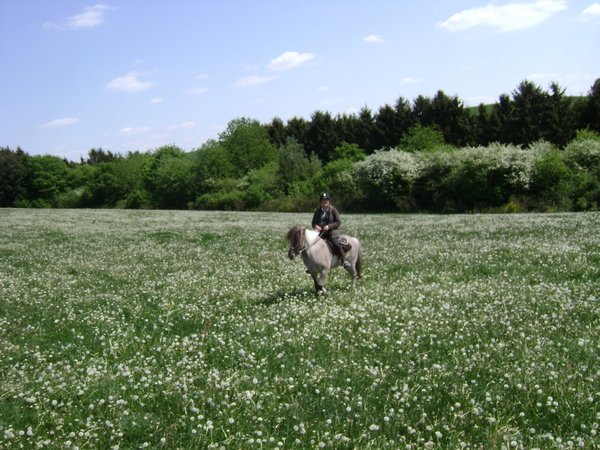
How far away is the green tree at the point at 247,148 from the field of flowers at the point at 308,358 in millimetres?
74156

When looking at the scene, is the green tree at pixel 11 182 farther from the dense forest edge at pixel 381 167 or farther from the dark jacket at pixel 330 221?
the dark jacket at pixel 330 221

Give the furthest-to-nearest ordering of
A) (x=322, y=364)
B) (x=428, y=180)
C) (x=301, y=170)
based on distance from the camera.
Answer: (x=301, y=170)
(x=428, y=180)
(x=322, y=364)

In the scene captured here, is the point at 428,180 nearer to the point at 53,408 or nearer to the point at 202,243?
the point at 202,243

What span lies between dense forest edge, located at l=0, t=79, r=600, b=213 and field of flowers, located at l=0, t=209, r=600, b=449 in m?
32.3

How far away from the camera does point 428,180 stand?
5238 cm

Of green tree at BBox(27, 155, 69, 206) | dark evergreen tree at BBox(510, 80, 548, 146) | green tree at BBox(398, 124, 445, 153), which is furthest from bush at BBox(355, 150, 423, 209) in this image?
green tree at BBox(27, 155, 69, 206)

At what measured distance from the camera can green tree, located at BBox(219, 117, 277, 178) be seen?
289 ft

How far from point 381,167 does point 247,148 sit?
40.7m

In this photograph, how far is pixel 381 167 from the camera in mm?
54750

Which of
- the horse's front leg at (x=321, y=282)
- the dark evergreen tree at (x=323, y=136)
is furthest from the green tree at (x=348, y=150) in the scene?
the horse's front leg at (x=321, y=282)

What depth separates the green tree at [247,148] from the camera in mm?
88125

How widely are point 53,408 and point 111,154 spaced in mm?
183548

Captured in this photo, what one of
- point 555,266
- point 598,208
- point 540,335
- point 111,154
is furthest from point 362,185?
point 111,154

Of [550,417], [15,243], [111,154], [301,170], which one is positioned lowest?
[550,417]
